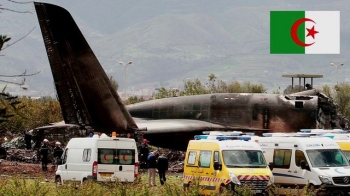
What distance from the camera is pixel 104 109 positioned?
46.8 meters

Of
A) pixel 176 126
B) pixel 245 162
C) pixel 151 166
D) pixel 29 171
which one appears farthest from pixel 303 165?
pixel 29 171


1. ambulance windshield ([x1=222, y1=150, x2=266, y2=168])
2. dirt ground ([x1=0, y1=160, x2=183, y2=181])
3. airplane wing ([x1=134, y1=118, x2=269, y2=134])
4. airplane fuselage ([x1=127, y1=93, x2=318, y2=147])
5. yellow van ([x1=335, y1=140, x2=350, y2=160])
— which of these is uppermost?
airplane fuselage ([x1=127, y1=93, x2=318, y2=147])

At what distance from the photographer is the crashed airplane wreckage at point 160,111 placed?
45.3 m

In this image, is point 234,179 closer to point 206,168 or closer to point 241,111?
point 206,168

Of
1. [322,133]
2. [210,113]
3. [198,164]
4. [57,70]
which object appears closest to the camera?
[198,164]

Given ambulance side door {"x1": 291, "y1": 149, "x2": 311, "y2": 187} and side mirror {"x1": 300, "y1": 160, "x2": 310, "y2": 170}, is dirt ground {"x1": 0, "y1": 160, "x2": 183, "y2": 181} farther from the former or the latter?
side mirror {"x1": 300, "y1": 160, "x2": 310, "y2": 170}

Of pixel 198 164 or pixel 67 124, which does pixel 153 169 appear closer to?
pixel 198 164

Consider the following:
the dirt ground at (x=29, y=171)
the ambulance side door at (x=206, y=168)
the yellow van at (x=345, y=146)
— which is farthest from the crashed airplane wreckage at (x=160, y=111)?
the ambulance side door at (x=206, y=168)

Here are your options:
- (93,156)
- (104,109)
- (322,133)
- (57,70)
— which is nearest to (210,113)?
(104,109)

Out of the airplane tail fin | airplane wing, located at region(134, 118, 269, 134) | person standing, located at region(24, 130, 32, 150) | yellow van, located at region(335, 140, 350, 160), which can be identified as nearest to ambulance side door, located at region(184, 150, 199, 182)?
yellow van, located at region(335, 140, 350, 160)

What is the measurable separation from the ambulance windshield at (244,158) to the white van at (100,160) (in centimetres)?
540

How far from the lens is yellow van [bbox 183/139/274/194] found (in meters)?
28.6

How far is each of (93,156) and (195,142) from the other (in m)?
4.59

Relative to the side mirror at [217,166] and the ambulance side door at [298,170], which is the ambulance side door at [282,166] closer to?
the ambulance side door at [298,170]
